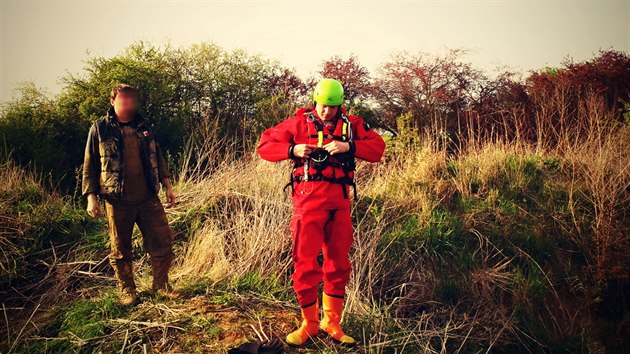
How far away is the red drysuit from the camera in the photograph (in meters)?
3.30

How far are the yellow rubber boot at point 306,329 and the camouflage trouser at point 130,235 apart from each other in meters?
1.57

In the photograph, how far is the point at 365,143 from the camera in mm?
3457

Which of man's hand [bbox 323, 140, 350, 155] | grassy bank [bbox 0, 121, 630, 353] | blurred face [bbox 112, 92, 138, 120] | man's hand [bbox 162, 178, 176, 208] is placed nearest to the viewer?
man's hand [bbox 323, 140, 350, 155]

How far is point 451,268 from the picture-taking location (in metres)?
5.84

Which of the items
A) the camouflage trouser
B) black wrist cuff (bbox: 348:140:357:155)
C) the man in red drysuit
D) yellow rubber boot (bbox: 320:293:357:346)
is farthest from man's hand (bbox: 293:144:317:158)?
the camouflage trouser

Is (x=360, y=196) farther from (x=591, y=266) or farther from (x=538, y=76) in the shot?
(x=538, y=76)

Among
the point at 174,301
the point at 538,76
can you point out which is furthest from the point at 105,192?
the point at 538,76

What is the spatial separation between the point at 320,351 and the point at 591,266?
465 centimetres

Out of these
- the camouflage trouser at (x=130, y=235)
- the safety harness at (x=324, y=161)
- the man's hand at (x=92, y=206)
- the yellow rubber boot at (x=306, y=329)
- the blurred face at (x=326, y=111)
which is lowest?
the yellow rubber boot at (x=306, y=329)

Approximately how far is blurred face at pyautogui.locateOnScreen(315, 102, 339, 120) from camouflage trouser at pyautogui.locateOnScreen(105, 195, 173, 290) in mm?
1947

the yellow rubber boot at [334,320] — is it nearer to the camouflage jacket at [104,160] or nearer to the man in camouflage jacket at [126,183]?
the man in camouflage jacket at [126,183]

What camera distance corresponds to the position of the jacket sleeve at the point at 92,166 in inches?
154

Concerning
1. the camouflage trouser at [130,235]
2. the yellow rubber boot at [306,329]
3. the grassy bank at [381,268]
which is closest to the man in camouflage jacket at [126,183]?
the camouflage trouser at [130,235]

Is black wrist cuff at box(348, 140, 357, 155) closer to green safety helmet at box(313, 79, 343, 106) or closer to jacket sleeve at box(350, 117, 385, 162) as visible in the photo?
jacket sleeve at box(350, 117, 385, 162)
